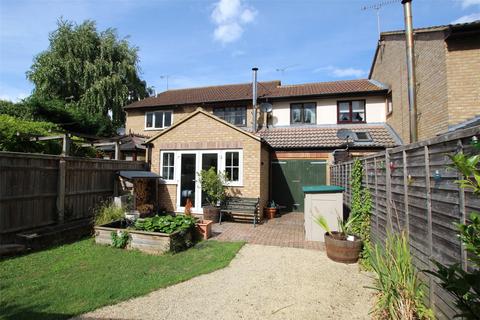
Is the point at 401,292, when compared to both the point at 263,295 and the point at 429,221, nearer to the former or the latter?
the point at 429,221

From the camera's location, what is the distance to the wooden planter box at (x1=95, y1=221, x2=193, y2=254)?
6.36m

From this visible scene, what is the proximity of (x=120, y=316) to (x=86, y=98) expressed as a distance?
2460 cm

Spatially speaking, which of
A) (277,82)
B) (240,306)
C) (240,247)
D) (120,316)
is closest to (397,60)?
(277,82)

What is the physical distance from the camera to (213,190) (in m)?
10.1

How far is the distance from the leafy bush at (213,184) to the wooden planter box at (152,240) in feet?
10.1

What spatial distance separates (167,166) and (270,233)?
5.71 metres

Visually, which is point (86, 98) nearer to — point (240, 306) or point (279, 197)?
point (279, 197)

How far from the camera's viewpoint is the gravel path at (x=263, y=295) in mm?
3760

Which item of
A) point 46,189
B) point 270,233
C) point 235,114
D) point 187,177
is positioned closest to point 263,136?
point 235,114

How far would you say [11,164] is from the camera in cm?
650

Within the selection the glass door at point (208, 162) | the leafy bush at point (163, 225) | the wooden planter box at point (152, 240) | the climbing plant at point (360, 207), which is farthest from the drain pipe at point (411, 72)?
the glass door at point (208, 162)

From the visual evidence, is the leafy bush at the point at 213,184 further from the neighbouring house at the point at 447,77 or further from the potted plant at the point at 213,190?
the neighbouring house at the point at 447,77

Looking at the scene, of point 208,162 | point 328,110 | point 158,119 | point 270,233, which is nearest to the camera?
point 270,233

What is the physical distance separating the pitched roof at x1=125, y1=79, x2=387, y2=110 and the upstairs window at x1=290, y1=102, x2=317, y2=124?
687mm
